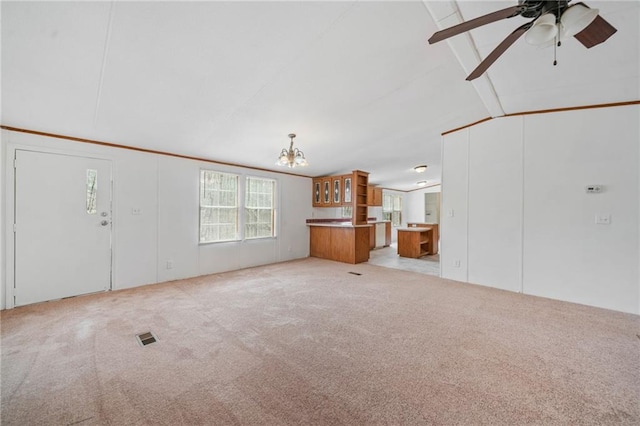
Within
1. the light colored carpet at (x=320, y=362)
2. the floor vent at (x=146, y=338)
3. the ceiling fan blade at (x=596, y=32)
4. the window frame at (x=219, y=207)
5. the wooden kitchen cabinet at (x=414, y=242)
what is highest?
the ceiling fan blade at (x=596, y=32)

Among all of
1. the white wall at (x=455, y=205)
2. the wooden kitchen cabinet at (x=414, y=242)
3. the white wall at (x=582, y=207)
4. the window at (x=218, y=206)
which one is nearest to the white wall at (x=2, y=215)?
the window at (x=218, y=206)

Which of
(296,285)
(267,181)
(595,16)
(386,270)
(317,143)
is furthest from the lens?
(267,181)

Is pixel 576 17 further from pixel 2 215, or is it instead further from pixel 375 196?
pixel 375 196

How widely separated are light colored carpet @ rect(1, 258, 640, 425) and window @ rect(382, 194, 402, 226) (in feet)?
21.9

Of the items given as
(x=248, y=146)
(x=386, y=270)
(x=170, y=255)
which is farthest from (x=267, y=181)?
(x=386, y=270)

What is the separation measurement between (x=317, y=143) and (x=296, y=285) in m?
2.51

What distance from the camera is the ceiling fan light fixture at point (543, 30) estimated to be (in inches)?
54.8

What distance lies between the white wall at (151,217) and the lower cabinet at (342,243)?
198cm

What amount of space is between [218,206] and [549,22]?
514 cm

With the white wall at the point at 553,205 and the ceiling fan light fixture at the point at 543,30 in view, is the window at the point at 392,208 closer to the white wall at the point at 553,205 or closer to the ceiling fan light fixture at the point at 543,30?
the white wall at the point at 553,205

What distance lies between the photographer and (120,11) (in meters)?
1.55

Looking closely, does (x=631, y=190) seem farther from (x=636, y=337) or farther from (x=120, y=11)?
(x=120, y=11)

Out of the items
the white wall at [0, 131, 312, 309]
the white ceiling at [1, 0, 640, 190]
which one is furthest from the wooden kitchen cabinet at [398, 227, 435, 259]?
the white wall at [0, 131, 312, 309]

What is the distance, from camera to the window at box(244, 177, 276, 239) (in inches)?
218
